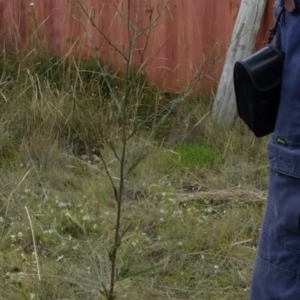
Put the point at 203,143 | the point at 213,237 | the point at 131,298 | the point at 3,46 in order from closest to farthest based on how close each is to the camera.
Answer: the point at 131,298 < the point at 213,237 < the point at 203,143 < the point at 3,46

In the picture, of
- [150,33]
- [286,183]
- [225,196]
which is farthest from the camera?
[150,33]

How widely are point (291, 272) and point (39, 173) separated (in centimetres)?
295

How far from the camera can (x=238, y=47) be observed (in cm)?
519

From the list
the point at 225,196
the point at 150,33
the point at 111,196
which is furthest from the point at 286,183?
the point at 150,33

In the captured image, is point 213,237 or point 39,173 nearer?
point 213,237

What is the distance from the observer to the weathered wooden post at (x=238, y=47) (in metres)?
5.13

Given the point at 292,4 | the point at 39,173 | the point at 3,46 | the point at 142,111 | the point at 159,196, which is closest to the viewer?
the point at 292,4

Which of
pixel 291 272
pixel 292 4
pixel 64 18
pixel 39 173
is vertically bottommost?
pixel 39 173

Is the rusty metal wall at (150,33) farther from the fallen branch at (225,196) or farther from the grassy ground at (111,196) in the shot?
the fallen branch at (225,196)

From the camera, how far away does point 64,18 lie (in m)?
6.04

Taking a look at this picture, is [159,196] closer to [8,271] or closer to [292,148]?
[8,271]

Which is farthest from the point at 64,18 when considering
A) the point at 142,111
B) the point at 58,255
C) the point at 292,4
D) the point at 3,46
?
the point at 292,4

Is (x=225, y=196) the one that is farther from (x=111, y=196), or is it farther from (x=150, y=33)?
(x=150, y=33)

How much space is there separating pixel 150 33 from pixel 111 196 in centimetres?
189
